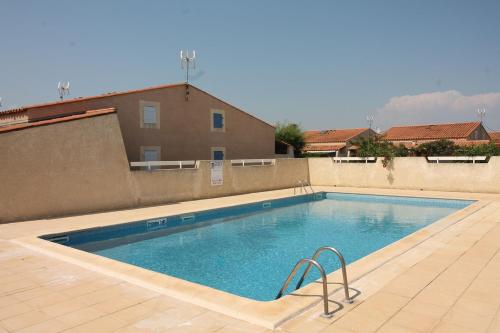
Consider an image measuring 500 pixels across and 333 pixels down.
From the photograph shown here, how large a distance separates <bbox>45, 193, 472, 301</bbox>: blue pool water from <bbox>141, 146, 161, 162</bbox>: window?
264 inches

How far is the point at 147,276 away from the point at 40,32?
42.8ft

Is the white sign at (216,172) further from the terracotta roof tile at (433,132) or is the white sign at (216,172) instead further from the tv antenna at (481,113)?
the tv antenna at (481,113)

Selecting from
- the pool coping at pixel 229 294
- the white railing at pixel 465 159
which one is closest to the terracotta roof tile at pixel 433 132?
the white railing at pixel 465 159

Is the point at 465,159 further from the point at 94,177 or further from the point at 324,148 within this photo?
the point at 324,148

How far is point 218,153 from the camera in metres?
23.5

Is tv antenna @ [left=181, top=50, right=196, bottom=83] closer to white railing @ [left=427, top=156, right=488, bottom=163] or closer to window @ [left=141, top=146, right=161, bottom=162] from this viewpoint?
window @ [left=141, top=146, right=161, bottom=162]

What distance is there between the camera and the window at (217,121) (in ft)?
75.5

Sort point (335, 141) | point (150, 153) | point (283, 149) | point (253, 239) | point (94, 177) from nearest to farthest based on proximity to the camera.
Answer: point (253, 239) → point (94, 177) → point (150, 153) → point (283, 149) → point (335, 141)

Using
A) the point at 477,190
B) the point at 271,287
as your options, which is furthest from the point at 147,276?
the point at 477,190

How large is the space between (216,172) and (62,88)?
1249cm

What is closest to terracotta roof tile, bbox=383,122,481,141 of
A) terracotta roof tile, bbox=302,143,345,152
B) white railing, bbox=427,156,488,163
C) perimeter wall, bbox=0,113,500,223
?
terracotta roof tile, bbox=302,143,345,152

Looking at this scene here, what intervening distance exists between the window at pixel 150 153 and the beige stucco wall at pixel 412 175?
404 inches

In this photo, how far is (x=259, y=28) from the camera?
19469mm

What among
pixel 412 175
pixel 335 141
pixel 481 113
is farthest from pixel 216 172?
pixel 481 113
